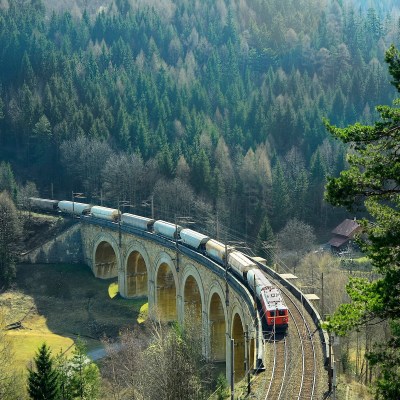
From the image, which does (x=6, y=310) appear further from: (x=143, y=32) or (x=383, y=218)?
(x=143, y=32)

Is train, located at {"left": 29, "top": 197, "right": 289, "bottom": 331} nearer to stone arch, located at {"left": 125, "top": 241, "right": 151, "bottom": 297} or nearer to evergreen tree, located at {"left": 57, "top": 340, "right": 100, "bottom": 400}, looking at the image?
stone arch, located at {"left": 125, "top": 241, "right": 151, "bottom": 297}

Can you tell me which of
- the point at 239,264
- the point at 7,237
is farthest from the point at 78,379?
the point at 7,237

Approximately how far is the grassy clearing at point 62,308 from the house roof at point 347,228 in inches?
987

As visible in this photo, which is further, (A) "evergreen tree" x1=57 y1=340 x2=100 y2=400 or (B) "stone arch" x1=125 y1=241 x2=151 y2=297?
(B) "stone arch" x1=125 y1=241 x2=151 y2=297

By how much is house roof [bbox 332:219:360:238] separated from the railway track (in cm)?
3581

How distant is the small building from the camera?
71812 millimetres

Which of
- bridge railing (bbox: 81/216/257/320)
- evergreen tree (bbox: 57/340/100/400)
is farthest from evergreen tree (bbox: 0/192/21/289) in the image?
evergreen tree (bbox: 57/340/100/400)

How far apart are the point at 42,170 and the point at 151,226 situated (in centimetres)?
3600

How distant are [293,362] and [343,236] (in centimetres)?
4391

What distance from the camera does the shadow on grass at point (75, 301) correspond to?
5816cm

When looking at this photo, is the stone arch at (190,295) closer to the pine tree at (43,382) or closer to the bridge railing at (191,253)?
the bridge railing at (191,253)

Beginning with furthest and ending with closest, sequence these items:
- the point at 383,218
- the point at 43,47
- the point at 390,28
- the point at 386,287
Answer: the point at 390,28 < the point at 43,47 < the point at 383,218 < the point at 386,287

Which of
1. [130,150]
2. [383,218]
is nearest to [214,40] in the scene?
[130,150]

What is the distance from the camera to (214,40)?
13788cm
